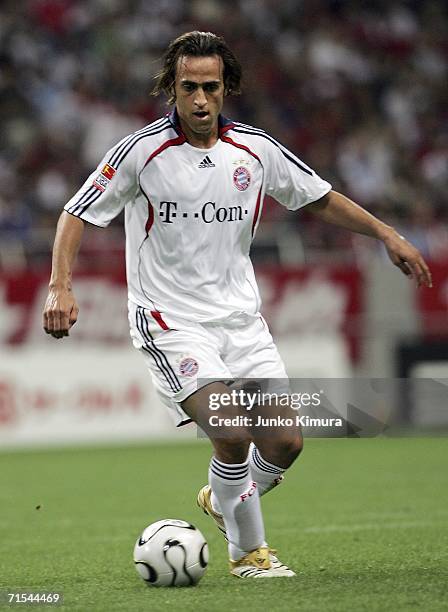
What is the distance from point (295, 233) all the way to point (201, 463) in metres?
4.14

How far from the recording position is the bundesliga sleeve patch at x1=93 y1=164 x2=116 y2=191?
5.39 meters

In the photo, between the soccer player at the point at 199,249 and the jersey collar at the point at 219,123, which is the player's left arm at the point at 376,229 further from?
the jersey collar at the point at 219,123

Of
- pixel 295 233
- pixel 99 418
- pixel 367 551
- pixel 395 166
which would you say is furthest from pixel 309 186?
pixel 395 166

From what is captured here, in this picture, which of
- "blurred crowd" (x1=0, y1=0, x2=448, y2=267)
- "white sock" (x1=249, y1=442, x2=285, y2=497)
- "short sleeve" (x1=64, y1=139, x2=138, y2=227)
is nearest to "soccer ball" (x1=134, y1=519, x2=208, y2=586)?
"white sock" (x1=249, y1=442, x2=285, y2=497)

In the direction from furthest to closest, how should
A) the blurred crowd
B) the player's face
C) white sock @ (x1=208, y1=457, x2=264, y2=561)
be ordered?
the blurred crowd, white sock @ (x1=208, y1=457, x2=264, y2=561), the player's face

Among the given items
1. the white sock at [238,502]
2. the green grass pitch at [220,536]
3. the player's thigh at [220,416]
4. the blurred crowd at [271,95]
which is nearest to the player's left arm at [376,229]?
the player's thigh at [220,416]

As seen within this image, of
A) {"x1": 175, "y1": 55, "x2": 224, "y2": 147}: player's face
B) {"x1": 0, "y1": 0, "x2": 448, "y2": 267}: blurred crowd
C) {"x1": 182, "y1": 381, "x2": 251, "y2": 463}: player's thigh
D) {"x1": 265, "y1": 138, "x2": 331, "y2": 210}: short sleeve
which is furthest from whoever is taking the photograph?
{"x1": 0, "y1": 0, "x2": 448, "y2": 267}: blurred crowd

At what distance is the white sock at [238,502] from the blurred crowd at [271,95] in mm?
8840

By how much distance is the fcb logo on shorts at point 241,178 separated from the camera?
551 centimetres

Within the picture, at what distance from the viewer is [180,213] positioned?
542 centimetres

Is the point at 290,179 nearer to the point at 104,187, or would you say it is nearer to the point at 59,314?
the point at 104,187

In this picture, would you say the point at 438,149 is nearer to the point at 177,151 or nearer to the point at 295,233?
the point at 295,233

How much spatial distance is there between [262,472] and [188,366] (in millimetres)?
755

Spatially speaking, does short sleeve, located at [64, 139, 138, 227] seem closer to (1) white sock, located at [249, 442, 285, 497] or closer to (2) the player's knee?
(2) the player's knee
